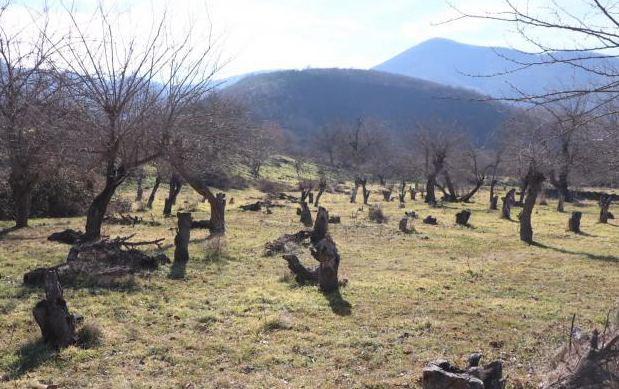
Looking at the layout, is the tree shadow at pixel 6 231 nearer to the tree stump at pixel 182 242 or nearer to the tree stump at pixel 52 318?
the tree stump at pixel 182 242

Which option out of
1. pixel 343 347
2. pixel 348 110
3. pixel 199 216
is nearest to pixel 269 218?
pixel 199 216

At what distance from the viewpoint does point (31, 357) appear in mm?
7020

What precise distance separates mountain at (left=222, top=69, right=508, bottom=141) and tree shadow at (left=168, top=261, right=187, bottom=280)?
131901 millimetres

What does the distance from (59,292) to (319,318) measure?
4091 millimetres

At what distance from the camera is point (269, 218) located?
24.8 m

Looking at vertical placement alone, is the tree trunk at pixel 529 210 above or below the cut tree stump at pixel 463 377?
above

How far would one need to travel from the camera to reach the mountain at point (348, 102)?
154 m

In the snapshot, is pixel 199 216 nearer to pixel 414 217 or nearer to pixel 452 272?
pixel 414 217

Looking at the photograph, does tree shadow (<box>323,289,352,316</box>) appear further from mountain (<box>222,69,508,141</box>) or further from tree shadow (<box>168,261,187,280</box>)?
mountain (<box>222,69,508,141</box>)

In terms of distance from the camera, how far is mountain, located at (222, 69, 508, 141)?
154 meters

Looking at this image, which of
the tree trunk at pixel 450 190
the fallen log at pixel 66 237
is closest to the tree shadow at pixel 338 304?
the fallen log at pixel 66 237

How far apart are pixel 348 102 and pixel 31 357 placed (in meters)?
173

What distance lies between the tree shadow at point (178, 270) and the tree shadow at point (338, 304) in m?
3.42

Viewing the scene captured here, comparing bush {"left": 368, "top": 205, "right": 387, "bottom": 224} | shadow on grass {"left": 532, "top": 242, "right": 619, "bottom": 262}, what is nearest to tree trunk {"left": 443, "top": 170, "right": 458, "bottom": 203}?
bush {"left": 368, "top": 205, "right": 387, "bottom": 224}
